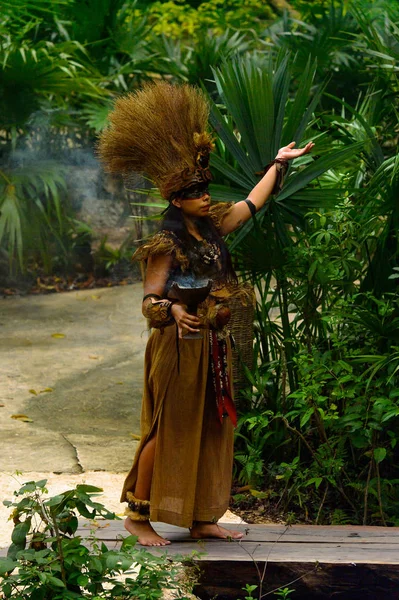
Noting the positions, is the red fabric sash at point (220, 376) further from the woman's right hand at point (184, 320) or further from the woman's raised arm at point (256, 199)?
the woman's raised arm at point (256, 199)

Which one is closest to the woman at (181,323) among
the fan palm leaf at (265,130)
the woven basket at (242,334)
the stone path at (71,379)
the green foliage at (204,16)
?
the fan palm leaf at (265,130)

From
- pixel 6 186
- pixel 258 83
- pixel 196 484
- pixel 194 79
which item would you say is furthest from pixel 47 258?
pixel 196 484

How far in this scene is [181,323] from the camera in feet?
12.2

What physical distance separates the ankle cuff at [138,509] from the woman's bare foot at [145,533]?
4 centimetres

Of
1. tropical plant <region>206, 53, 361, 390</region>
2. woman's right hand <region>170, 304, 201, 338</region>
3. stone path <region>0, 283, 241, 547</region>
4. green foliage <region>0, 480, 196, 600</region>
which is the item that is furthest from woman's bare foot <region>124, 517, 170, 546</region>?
tropical plant <region>206, 53, 361, 390</region>

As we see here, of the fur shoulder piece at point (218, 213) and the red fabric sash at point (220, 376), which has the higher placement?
the fur shoulder piece at point (218, 213)

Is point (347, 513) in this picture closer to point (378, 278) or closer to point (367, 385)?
point (367, 385)

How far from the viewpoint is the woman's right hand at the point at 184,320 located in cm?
371

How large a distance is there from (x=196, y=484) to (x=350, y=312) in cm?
126

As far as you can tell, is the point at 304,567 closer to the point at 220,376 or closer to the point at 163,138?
the point at 220,376

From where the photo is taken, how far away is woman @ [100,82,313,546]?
3824mm

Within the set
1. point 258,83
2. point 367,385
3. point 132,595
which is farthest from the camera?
point 258,83

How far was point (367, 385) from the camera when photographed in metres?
4.51

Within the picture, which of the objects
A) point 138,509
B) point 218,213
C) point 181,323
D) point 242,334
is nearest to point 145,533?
point 138,509
